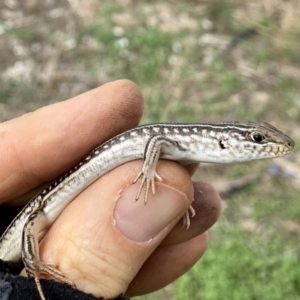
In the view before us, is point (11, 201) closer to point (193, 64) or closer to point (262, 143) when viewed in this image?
point (262, 143)

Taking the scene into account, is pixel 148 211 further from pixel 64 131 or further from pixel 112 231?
pixel 64 131

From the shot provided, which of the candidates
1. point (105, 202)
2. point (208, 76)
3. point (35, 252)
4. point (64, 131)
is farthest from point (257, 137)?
point (208, 76)

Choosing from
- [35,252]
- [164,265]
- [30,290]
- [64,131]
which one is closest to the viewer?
[30,290]

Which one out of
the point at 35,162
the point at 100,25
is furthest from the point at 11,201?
the point at 100,25

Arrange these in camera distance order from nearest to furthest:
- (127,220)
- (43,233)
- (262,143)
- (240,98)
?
(127,220) < (262,143) < (43,233) < (240,98)

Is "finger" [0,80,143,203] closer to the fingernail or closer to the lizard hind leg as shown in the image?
the lizard hind leg

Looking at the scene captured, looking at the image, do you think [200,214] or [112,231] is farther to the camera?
[200,214]

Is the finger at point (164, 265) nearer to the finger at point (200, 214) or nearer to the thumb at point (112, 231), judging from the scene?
the finger at point (200, 214)
